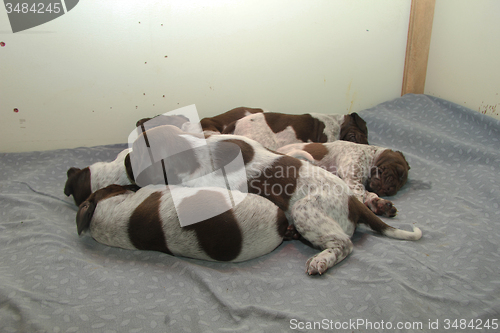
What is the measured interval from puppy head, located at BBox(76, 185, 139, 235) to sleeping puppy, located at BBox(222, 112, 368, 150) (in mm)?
1595

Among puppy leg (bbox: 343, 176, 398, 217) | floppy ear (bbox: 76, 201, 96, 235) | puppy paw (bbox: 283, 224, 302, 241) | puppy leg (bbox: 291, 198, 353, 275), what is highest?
floppy ear (bbox: 76, 201, 96, 235)

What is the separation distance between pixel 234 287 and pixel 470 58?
4.42 meters

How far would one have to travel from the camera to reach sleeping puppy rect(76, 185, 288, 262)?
6.61 feet

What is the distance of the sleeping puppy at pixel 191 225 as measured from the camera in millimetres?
2016

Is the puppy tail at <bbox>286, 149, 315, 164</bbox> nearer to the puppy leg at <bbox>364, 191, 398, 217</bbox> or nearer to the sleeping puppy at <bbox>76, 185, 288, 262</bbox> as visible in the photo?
the puppy leg at <bbox>364, 191, 398, 217</bbox>

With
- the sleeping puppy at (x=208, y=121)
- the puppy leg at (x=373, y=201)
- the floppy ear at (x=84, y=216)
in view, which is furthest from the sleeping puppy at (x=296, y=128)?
the floppy ear at (x=84, y=216)

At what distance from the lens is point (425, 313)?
5.33 ft

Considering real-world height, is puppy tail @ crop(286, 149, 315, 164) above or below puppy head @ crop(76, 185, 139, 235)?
below

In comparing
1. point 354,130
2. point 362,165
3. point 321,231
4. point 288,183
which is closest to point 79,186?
point 288,183

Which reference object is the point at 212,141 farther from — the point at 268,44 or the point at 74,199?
the point at 268,44

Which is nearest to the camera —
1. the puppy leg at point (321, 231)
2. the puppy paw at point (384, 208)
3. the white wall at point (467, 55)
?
the puppy leg at point (321, 231)

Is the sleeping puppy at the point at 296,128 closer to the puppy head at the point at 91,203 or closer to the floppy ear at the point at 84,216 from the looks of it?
the puppy head at the point at 91,203

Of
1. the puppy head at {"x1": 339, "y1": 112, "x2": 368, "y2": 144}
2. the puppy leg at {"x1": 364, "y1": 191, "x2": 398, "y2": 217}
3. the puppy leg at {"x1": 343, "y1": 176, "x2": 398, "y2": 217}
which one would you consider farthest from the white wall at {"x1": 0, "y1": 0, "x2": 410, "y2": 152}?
the puppy leg at {"x1": 364, "y1": 191, "x2": 398, "y2": 217}

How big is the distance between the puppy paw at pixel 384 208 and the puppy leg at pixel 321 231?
71 cm
